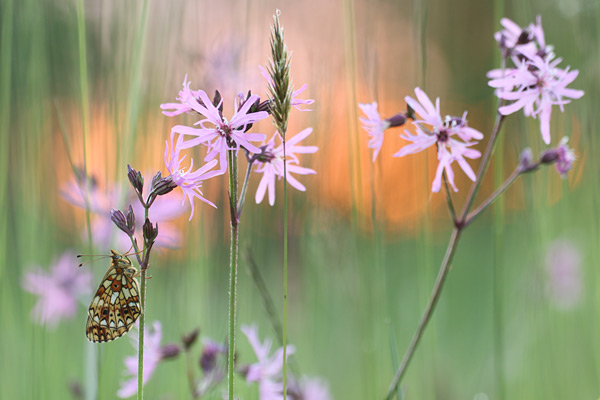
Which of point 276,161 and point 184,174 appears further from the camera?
point 276,161

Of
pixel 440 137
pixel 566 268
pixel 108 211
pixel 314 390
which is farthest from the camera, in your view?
pixel 566 268

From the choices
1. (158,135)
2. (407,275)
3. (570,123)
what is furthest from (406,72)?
(407,275)

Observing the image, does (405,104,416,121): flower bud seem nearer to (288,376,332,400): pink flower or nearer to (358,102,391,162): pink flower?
(358,102,391,162): pink flower

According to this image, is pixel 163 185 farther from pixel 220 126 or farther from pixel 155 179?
pixel 220 126

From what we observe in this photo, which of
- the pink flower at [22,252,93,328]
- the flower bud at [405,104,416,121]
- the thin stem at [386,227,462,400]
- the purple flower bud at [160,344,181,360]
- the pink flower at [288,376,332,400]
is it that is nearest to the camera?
the thin stem at [386,227,462,400]

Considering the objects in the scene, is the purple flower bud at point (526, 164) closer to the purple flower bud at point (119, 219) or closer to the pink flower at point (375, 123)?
the pink flower at point (375, 123)

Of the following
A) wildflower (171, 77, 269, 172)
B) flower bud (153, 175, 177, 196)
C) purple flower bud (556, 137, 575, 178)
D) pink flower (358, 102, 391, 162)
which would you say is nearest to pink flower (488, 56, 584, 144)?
purple flower bud (556, 137, 575, 178)

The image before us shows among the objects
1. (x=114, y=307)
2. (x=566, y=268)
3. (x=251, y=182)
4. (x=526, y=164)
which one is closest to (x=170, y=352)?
(x=114, y=307)

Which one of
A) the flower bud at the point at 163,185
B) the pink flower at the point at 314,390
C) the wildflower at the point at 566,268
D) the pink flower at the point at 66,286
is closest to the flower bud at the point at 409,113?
the flower bud at the point at 163,185
